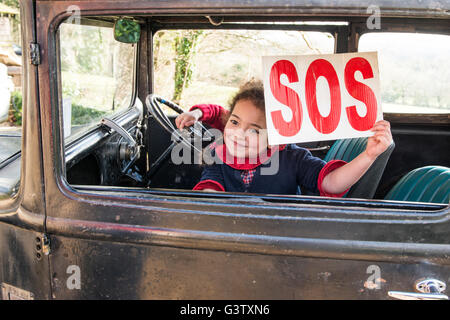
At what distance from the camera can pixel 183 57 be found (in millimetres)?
3297

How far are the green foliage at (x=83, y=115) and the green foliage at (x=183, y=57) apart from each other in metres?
1.13

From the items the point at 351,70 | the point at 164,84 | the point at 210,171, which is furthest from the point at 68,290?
the point at 164,84

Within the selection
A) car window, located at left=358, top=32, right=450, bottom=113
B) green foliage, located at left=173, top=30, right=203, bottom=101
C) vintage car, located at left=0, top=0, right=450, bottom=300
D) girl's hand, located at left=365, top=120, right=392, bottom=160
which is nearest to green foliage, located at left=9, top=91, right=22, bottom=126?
vintage car, located at left=0, top=0, right=450, bottom=300

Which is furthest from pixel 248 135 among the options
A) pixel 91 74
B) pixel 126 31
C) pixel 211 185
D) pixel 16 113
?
pixel 16 113

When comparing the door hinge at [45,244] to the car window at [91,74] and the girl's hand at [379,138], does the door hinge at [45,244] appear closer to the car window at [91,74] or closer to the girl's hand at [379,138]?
the car window at [91,74]

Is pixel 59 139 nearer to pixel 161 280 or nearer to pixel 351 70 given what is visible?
pixel 161 280

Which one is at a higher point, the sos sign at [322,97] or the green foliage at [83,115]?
the sos sign at [322,97]

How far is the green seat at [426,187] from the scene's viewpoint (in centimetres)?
142

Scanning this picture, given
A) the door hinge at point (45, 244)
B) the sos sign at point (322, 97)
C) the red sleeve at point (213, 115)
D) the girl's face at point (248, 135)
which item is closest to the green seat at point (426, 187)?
the sos sign at point (322, 97)

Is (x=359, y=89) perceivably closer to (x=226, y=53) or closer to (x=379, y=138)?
(x=379, y=138)

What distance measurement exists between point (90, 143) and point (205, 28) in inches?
47.0

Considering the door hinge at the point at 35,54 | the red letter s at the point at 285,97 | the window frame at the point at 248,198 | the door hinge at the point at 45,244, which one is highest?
the door hinge at the point at 35,54

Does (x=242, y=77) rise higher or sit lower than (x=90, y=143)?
higher

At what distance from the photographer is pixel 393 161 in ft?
9.27
